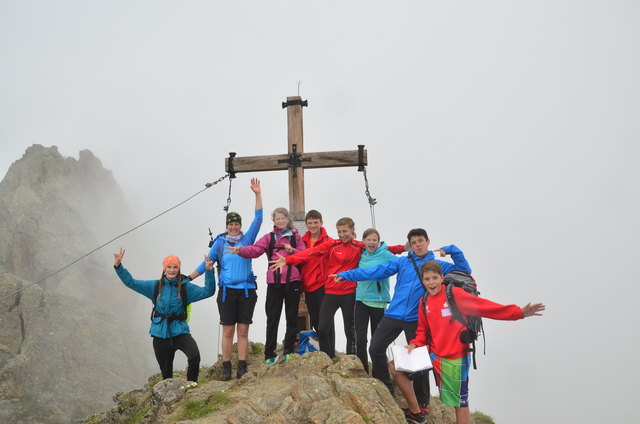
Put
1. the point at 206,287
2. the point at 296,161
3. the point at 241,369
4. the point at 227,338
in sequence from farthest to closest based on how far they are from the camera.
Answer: the point at 296,161
the point at 206,287
the point at 241,369
the point at 227,338

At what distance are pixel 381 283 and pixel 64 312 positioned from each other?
89.5 metres

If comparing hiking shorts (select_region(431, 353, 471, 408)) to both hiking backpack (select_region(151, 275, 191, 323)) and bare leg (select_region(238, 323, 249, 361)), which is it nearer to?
bare leg (select_region(238, 323, 249, 361))

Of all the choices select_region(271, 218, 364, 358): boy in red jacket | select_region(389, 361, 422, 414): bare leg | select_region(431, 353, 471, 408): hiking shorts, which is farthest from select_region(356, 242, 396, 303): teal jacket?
select_region(431, 353, 471, 408): hiking shorts

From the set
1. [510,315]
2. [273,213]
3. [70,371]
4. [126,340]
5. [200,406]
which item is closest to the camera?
[510,315]

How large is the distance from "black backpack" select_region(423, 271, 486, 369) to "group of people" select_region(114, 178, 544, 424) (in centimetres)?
34

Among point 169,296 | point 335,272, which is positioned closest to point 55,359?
point 169,296

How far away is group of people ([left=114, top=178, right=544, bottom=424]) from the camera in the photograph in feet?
22.4

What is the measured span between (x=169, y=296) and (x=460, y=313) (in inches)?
215

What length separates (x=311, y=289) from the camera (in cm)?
812

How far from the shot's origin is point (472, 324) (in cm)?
587

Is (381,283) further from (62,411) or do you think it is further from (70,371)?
(70,371)

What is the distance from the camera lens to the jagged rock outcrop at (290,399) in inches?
215

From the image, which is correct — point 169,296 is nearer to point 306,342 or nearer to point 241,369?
point 241,369

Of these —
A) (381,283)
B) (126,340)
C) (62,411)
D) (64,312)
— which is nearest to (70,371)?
(62,411)
